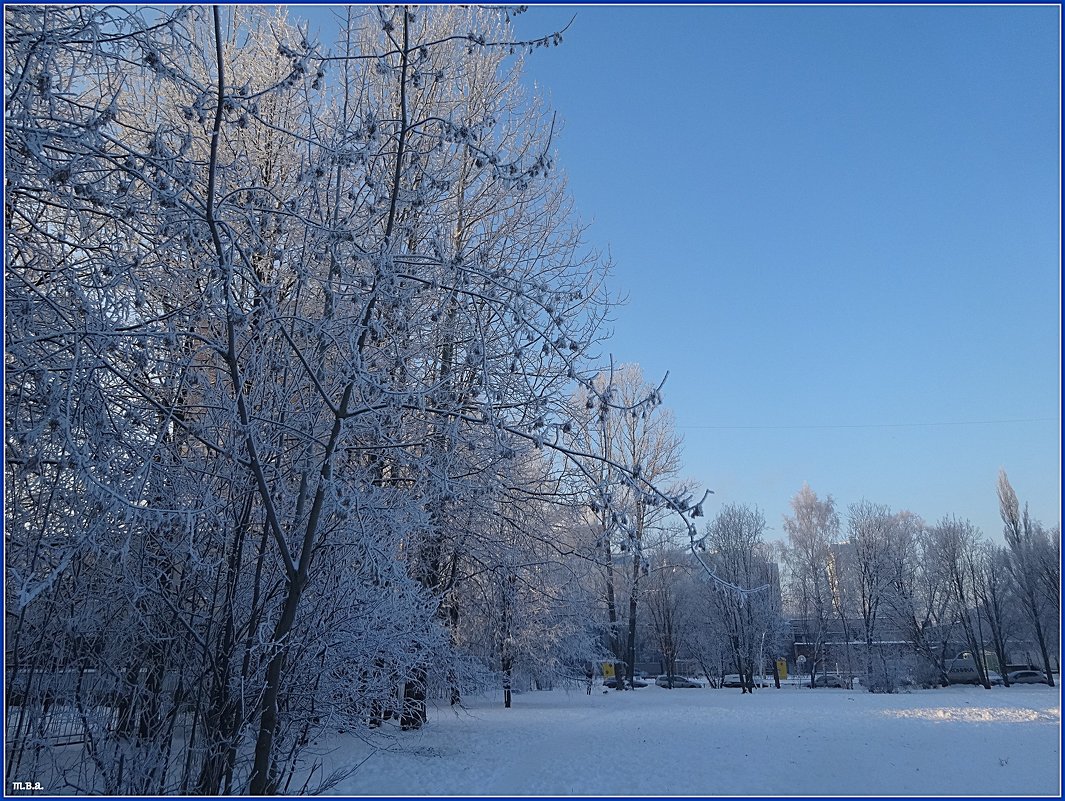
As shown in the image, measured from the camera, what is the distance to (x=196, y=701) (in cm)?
322

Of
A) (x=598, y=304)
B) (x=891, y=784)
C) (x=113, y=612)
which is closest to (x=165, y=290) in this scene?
(x=113, y=612)

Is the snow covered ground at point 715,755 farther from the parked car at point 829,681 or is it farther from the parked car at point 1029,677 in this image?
the parked car at point 1029,677

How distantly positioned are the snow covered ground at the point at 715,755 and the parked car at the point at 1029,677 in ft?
62.9

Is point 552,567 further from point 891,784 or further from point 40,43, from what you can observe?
point 40,43

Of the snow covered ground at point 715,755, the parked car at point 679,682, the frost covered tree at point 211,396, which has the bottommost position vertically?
the snow covered ground at point 715,755

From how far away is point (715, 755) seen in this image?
28.1 ft

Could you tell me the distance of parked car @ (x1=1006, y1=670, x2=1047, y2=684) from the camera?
28.4 meters

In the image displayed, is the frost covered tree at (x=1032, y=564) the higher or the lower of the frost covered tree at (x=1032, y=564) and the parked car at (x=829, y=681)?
the higher

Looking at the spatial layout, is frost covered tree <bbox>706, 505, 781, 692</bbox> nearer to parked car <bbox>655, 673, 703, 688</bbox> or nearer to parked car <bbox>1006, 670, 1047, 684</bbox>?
parked car <bbox>655, 673, 703, 688</bbox>

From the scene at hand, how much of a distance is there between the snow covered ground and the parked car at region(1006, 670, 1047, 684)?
755 inches

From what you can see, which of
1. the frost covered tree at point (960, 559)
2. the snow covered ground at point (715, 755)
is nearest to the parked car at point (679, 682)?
the frost covered tree at point (960, 559)

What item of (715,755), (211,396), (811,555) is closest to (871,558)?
(811,555)

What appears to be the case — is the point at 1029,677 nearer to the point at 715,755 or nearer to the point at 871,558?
the point at 871,558

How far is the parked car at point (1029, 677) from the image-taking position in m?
28.4
